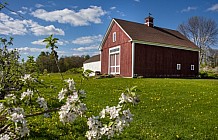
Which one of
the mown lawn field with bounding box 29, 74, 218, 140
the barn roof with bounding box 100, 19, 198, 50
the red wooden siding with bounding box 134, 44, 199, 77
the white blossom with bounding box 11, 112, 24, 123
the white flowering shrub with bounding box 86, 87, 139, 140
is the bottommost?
the mown lawn field with bounding box 29, 74, 218, 140

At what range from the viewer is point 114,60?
23.7 m

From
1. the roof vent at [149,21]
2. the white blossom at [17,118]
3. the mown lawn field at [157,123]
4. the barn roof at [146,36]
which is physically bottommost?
the mown lawn field at [157,123]

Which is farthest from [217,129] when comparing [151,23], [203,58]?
[203,58]

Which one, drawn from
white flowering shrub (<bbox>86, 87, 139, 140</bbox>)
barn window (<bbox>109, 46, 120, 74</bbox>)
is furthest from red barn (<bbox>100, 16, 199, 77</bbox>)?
white flowering shrub (<bbox>86, 87, 139, 140</bbox>)

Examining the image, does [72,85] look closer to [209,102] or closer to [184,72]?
[209,102]

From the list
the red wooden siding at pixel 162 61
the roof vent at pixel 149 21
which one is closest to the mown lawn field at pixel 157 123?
the red wooden siding at pixel 162 61

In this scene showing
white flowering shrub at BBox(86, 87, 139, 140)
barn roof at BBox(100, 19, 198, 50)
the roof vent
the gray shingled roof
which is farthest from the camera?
the roof vent

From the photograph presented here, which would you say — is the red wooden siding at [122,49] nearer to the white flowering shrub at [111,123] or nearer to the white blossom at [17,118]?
the white flowering shrub at [111,123]

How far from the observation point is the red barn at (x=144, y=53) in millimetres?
20938

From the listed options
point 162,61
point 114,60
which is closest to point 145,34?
point 162,61

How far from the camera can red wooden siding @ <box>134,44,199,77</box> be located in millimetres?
21000

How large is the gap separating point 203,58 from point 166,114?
42664 millimetres

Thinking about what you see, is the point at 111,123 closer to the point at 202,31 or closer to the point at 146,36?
the point at 146,36

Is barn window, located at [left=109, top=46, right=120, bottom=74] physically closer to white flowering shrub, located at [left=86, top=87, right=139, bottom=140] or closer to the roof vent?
the roof vent
